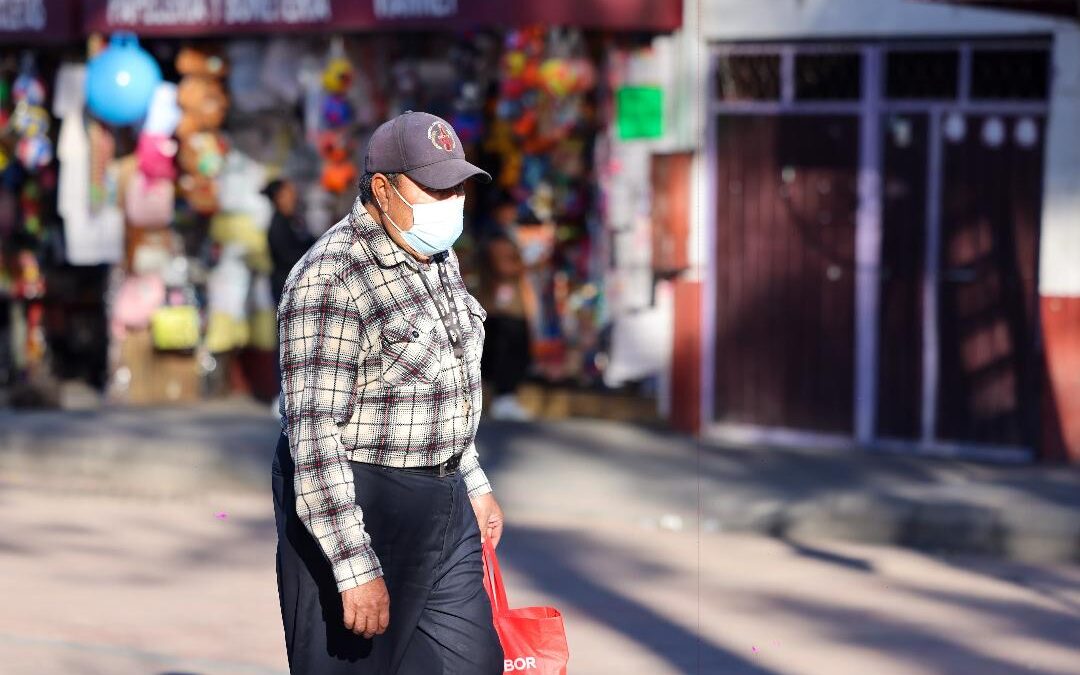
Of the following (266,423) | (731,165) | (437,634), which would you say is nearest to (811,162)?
(731,165)

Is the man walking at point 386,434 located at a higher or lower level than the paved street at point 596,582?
higher

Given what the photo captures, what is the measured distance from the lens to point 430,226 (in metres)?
4.48

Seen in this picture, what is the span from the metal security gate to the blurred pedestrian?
1307 millimetres

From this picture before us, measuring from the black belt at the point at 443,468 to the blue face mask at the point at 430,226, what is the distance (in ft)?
1.58

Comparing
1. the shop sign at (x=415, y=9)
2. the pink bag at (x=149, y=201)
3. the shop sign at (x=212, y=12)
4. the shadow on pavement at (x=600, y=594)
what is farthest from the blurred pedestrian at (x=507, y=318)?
the shadow on pavement at (x=600, y=594)

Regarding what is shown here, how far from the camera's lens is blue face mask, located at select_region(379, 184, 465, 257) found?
4477mm

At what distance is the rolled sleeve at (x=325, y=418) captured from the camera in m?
4.25

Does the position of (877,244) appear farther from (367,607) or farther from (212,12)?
(367,607)

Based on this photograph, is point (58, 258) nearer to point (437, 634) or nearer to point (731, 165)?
point (731, 165)

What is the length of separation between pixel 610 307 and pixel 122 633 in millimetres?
6197

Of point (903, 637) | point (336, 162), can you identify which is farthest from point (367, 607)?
point (336, 162)

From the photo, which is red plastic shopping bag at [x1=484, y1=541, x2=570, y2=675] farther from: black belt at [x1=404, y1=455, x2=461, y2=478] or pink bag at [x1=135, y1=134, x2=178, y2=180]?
pink bag at [x1=135, y1=134, x2=178, y2=180]

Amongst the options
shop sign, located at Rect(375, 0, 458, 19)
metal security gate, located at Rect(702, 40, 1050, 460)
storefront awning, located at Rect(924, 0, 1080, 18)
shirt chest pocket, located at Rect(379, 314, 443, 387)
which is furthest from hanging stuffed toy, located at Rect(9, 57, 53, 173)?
shirt chest pocket, located at Rect(379, 314, 443, 387)

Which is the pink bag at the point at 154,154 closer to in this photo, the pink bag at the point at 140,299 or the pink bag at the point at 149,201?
the pink bag at the point at 149,201
